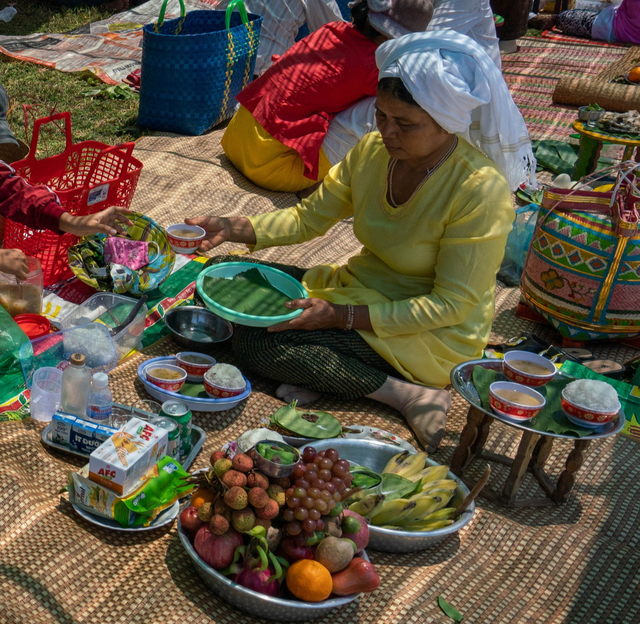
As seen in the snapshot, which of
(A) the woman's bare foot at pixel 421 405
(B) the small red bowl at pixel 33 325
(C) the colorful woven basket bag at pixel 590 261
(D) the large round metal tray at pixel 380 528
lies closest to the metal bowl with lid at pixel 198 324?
(B) the small red bowl at pixel 33 325

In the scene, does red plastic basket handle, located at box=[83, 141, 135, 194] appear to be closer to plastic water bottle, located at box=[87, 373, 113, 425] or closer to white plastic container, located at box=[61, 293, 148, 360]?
white plastic container, located at box=[61, 293, 148, 360]

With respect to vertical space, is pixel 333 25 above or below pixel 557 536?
above

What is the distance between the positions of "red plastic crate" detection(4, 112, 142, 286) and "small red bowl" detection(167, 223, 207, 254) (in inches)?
19.6

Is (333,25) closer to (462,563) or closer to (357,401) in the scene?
(357,401)

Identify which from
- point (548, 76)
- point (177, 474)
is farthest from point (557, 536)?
point (548, 76)

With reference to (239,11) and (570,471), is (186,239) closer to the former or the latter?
(570,471)

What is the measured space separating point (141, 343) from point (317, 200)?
947 mm

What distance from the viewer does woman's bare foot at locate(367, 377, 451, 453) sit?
2.74 meters

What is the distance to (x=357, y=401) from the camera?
2975 millimetres

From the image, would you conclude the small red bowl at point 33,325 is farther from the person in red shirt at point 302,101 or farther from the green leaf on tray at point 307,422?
the person in red shirt at point 302,101

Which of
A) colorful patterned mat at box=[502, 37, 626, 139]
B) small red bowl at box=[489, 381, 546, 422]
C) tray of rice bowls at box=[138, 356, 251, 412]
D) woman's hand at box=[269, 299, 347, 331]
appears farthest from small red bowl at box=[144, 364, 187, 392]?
colorful patterned mat at box=[502, 37, 626, 139]

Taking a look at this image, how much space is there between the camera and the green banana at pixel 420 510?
221 cm

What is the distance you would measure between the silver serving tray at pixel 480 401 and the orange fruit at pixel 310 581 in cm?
78

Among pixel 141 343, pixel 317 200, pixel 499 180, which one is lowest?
pixel 141 343
